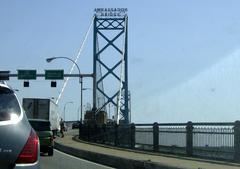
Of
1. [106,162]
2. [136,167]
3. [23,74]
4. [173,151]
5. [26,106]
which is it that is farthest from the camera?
[23,74]

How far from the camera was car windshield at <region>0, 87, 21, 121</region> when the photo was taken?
669 centimetres

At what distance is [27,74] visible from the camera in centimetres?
6912

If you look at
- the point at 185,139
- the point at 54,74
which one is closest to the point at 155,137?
the point at 185,139

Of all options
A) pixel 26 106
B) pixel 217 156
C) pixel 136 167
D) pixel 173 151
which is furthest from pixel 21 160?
pixel 26 106

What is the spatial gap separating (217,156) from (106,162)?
493cm

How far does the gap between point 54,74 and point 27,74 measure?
3.09 meters

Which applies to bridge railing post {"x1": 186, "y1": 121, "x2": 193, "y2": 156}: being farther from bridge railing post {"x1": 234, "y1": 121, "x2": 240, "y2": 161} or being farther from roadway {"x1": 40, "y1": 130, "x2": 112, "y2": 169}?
bridge railing post {"x1": 234, "y1": 121, "x2": 240, "y2": 161}

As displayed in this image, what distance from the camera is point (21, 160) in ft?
21.9

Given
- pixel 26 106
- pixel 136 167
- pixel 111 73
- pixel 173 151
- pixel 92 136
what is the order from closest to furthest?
pixel 136 167
pixel 173 151
pixel 92 136
pixel 26 106
pixel 111 73

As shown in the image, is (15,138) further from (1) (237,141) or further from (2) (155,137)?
(2) (155,137)

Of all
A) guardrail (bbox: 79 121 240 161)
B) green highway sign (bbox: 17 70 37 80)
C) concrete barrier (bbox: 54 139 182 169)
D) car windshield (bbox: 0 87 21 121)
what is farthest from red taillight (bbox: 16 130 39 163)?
green highway sign (bbox: 17 70 37 80)

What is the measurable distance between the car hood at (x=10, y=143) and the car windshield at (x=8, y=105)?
0.13 meters

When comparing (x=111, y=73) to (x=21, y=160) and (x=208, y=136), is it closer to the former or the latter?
(x=208, y=136)

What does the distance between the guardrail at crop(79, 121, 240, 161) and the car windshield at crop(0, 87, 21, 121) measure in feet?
43.3
